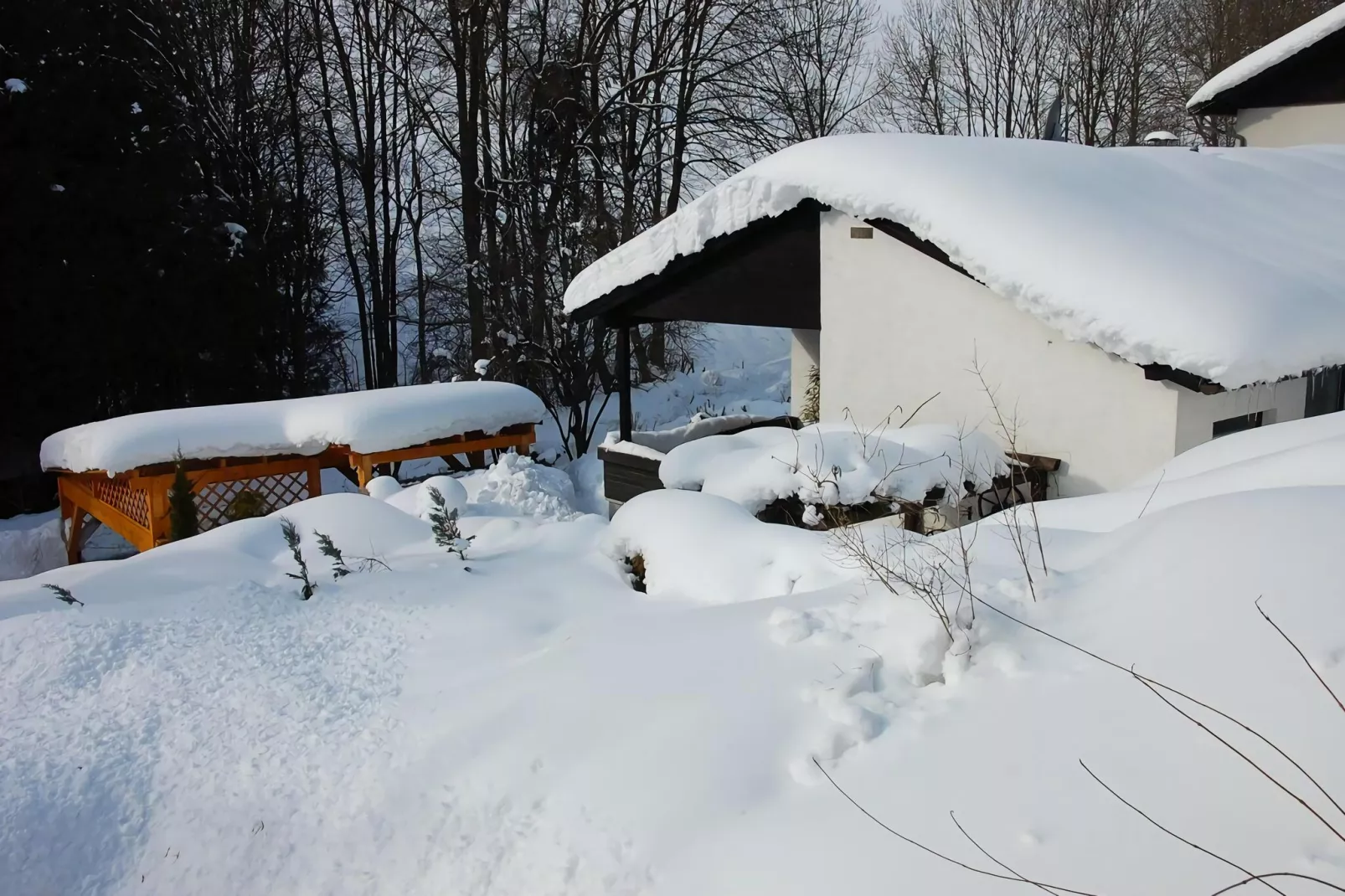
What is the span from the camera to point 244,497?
11695mm

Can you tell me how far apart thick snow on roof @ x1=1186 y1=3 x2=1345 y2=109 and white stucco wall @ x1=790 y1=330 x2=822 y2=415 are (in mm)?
8152

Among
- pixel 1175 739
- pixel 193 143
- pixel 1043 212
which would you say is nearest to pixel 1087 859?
pixel 1175 739

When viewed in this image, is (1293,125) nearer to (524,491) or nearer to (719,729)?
(524,491)

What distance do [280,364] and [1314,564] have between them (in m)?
18.6

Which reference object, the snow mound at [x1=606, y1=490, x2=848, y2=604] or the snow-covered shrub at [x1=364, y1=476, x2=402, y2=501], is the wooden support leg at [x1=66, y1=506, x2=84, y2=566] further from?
the snow mound at [x1=606, y1=490, x2=848, y2=604]

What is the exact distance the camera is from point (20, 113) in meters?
14.8

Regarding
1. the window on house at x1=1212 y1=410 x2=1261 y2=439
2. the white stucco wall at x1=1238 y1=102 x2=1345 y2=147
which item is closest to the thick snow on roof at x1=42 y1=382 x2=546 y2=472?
the window on house at x1=1212 y1=410 x2=1261 y2=439

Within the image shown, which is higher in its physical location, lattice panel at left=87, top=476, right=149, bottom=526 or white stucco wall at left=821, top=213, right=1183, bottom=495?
white stucco wall at left=821, top=213, right=1183, bottom=495

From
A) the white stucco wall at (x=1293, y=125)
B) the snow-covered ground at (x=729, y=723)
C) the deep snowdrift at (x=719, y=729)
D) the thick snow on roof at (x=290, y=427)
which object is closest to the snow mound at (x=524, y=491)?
the thick snow on roof at (x=290, y=427)

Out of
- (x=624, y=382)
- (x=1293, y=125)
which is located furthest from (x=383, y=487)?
(x=1293, y=125)

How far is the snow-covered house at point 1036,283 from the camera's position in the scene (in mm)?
6461

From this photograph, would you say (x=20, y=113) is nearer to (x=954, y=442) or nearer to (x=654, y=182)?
(x=654, y=182)

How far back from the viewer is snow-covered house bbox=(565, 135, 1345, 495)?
6461 mm

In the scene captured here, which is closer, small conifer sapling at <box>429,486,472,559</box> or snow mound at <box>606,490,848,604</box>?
snow mound at <box>606,490,848,604</box>
